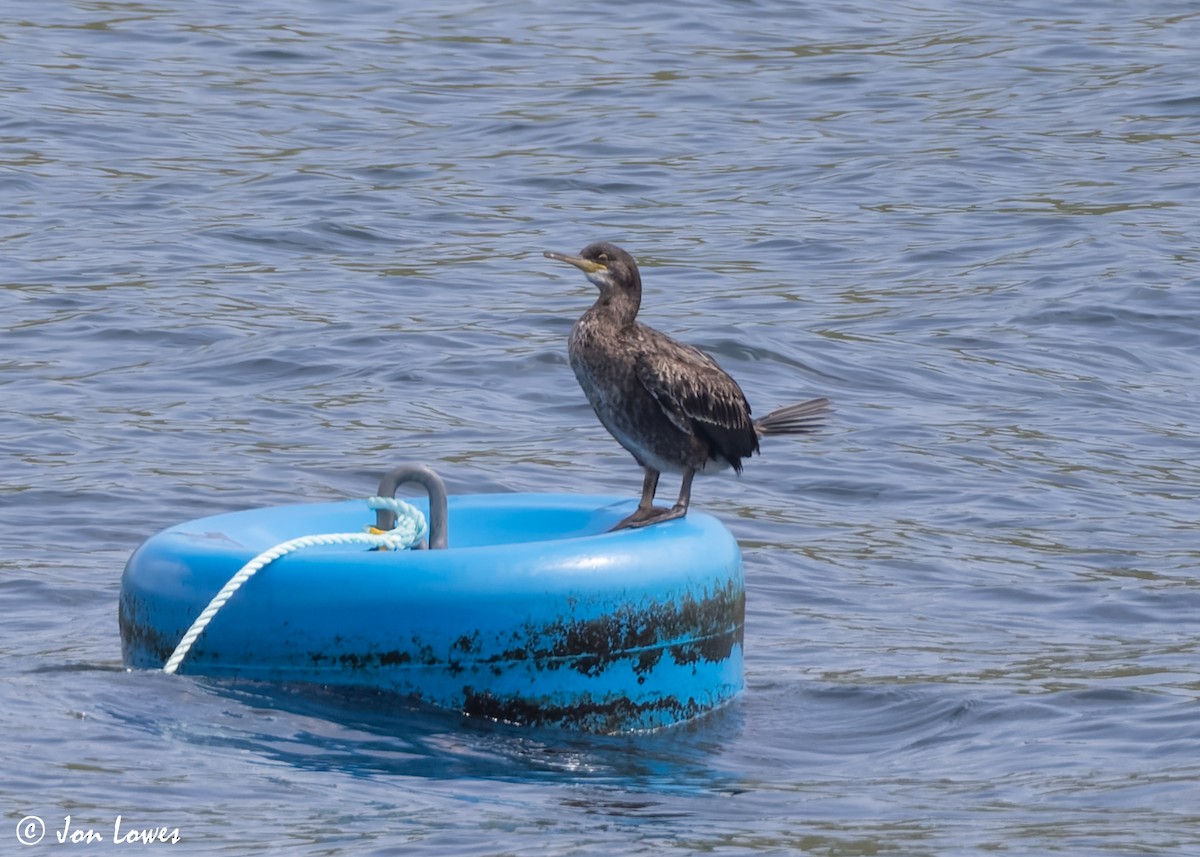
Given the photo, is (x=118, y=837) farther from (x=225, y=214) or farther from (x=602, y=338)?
(x=225, y=214)

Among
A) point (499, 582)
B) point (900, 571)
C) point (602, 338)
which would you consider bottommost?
point (900, 571)

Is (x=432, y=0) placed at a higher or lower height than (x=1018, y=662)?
Answer: higher

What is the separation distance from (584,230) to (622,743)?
8.30 m

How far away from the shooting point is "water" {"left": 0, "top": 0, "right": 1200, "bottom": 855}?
5.75 metres

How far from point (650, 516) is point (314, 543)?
1.12 metres

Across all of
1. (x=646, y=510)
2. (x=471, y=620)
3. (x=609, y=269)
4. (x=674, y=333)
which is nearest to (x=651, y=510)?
(x=646, y=510)

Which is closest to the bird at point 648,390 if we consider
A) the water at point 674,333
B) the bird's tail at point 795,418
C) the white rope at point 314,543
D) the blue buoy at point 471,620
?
the bird's tail at point 795,418

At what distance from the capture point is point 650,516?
6574 mm

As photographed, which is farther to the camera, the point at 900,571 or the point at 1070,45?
the point at 1070,45

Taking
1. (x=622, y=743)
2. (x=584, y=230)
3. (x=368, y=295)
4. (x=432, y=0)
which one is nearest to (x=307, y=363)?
(x=368, y=295)

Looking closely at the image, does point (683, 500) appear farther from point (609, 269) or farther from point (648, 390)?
point (609, 269)

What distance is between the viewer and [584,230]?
14078 mm

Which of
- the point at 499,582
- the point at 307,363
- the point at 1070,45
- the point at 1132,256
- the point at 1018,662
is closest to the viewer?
the point at 499,582

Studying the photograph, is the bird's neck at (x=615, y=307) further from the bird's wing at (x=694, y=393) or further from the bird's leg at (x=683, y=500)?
the bird's leg at (x=683, y=500)
